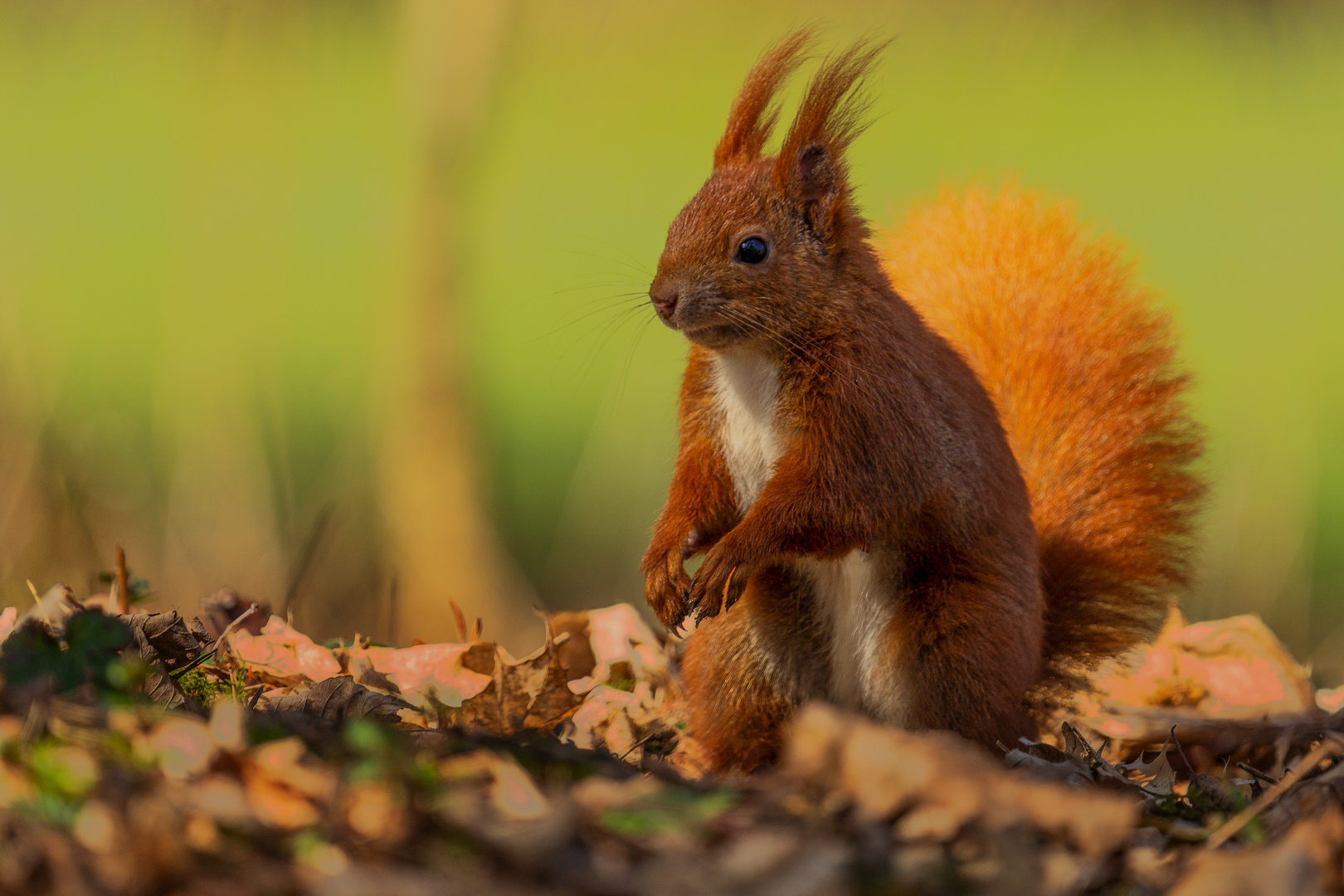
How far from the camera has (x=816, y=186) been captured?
202 cm

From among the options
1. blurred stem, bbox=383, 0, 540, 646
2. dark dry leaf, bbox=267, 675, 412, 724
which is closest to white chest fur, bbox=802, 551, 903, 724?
dark dry leaf, bbox=267, 675, 412, 724

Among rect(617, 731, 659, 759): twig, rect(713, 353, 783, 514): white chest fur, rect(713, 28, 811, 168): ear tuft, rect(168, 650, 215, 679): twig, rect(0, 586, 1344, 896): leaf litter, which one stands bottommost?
rect(617, 731, 659, 759): twig

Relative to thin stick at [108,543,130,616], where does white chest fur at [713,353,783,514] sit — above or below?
above

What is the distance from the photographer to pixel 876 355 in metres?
1.90

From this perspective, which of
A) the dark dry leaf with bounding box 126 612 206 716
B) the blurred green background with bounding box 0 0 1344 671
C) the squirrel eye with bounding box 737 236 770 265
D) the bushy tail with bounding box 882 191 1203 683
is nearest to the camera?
the dark dry leaf with bounding box 126 612 206 716

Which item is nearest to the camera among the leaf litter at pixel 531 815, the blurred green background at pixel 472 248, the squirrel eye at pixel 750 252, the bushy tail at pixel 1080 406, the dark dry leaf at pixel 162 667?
the leaf litter at pixel 531 815

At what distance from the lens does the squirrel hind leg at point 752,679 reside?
200 cm

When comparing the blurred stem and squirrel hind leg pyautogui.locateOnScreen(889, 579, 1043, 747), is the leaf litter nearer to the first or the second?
squirrel hind leg pyautogui.locateOnScreen(889, 579, 1043, 747)

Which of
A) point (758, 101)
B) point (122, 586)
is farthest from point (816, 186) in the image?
point (122, 586)

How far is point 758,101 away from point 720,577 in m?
0.93

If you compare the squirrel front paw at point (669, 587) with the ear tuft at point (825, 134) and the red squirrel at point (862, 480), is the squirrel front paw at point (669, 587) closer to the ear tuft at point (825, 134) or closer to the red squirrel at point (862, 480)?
the red squirrel at point (862, 480)

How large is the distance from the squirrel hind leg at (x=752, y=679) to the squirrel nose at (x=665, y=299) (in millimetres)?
532

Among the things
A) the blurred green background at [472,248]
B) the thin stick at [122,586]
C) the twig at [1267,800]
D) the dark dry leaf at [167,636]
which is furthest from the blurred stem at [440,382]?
the twig at [1267,800]

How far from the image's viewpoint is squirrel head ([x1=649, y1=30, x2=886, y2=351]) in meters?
1.91
